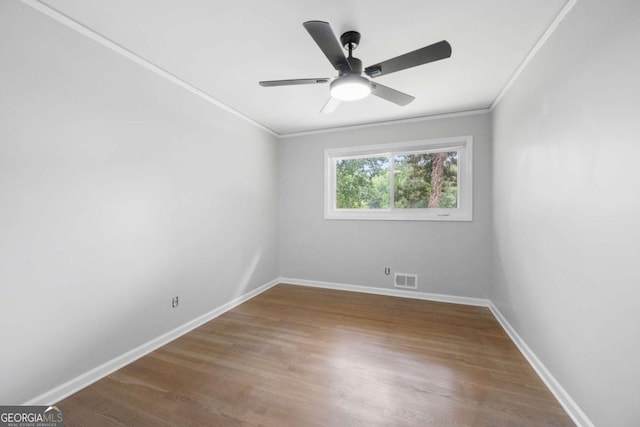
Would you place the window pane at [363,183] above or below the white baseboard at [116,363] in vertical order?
above

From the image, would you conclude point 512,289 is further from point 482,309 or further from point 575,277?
point 575,277

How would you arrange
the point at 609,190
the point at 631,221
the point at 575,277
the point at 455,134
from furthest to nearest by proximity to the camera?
the point at 455,134 → the point at 575,277 → the point at 609,190 → the point at 631,221

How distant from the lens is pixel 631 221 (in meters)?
1.07

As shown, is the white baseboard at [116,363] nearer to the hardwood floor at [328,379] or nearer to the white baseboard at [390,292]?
the hardwood floor at [328,379]

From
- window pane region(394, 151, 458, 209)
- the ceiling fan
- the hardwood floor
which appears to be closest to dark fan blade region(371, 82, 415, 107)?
the ceiling fan

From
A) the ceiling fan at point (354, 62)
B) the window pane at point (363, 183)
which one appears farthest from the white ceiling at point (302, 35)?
the window pane at point (363, 183)

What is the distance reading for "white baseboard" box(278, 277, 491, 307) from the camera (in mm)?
3176

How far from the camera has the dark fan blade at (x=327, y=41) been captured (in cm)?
126

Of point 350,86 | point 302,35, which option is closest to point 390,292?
point 350,86

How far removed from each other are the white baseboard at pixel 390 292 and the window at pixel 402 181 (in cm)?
105

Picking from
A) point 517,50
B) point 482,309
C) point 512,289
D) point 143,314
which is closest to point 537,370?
point 512,289

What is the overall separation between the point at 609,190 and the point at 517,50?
1.41 metres

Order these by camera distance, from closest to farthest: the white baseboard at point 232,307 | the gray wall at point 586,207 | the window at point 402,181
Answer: the gray wall at point 586,207
the white baseboard at point 232,307
the window at point 402,181

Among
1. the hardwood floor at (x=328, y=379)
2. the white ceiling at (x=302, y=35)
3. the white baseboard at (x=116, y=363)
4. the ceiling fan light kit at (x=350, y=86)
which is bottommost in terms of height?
the hardwood floor at (x=328, y=379)
